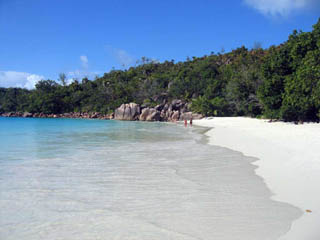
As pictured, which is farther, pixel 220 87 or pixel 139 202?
pixel 220 87

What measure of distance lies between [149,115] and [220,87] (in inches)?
641

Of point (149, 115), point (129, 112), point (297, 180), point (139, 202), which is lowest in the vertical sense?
point (139, 202)

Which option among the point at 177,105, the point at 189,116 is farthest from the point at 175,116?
the point at 177,105

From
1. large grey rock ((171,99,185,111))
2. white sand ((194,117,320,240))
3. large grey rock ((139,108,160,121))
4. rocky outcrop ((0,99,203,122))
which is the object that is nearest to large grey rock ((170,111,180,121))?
rocky outcrop ((0,99,203,122))

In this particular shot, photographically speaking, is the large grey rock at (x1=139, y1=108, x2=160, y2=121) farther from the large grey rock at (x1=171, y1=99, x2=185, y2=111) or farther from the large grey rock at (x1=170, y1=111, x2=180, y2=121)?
the large grey rock at (x1=171, y1=99, x2=185, y2=111)

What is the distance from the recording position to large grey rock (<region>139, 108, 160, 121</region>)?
4969 cm

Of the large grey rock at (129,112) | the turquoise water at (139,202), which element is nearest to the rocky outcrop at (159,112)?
the large grey rock at (129,112)

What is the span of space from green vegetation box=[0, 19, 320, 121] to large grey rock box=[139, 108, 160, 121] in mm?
6061

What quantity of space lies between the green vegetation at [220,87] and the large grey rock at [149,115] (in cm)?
606

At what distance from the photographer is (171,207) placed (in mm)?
4371

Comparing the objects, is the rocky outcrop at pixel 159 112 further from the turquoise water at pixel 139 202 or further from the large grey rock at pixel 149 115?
the turquoise water at pixel 139 202

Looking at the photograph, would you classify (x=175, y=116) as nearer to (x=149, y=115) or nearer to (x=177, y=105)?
(x=177, y=105)

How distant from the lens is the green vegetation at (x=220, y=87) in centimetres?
2317

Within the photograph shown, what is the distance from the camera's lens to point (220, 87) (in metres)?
52.9
